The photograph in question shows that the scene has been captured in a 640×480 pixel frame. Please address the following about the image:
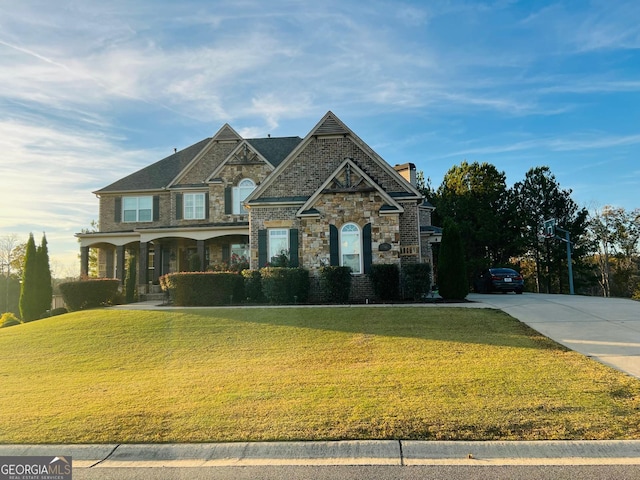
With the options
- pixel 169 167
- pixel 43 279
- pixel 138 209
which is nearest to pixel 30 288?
pixel 43 279

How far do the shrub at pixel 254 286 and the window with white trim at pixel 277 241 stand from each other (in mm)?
1394

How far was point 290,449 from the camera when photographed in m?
5.55

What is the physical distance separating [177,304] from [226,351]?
8.20 metres

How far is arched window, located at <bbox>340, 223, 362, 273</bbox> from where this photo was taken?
1952 cm

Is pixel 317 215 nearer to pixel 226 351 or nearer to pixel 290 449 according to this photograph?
Answer: pixel 226 351

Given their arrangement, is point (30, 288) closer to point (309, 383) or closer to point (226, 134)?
point (226, 134)

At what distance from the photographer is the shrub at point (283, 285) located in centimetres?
1798

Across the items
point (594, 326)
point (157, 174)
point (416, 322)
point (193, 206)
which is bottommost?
point (594, 326)

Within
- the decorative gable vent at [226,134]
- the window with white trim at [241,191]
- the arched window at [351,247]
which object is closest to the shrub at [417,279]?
the arched window at [351,247]

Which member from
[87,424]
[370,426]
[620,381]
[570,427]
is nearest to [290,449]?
[370,426]

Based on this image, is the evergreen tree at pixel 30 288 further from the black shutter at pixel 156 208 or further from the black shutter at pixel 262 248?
the black shutter at pixel 262 248

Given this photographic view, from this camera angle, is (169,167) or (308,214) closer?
(308,214)

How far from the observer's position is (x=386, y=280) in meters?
18.5

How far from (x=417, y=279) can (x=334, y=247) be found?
355 cm
